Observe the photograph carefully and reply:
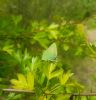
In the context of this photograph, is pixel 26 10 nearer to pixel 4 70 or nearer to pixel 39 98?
pixel 4 70

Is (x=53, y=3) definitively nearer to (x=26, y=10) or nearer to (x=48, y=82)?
(x=26, y=10)

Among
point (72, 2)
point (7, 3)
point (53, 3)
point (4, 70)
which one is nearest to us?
point (4, 70)

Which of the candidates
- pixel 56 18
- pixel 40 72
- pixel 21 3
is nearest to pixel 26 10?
pixel 21 3

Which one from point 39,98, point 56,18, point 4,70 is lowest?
point 39,98

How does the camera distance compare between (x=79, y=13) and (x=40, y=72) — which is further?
(x=79, y=13)

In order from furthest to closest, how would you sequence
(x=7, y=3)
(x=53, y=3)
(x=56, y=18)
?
(x=53, y=3) → (x=56, y=18) → (x=7, y=3)

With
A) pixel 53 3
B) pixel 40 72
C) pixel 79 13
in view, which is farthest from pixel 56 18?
pixel 40 72

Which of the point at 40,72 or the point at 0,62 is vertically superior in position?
the point at 0,62

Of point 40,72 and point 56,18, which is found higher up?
point 56,18

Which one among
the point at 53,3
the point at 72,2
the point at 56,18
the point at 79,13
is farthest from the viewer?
the point at 79,13
